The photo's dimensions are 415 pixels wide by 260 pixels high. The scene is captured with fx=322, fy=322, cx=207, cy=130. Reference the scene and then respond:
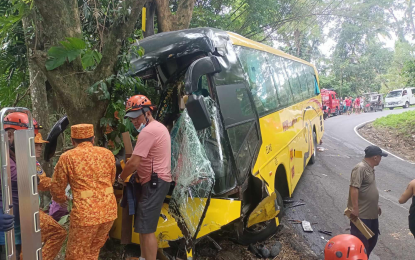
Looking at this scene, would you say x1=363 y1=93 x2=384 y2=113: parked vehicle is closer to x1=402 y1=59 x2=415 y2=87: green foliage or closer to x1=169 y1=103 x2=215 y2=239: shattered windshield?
x1=402 y1=59 x2=415 y2=87: green foliage

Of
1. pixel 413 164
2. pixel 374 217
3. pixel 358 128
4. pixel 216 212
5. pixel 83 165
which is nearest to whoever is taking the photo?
pixel 83 165

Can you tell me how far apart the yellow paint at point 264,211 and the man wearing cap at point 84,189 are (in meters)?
1.72

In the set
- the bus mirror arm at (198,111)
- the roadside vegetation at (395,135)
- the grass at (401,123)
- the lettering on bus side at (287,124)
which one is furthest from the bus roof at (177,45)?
the grass at (401,123)

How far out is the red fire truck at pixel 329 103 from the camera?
26.1 metres

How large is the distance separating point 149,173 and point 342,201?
15.9 ft

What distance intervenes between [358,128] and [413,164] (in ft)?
28.9

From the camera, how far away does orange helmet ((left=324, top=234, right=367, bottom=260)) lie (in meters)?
2.83

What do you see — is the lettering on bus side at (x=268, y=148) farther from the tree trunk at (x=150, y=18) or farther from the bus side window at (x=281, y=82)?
the tree trunk at (x=150, y=18)

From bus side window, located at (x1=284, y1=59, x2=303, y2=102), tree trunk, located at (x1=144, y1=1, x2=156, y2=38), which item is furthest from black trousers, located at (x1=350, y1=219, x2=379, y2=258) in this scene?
tree trunk, located at (x1=144, y1=1, x2=156, y2=38)

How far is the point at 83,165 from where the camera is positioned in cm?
287

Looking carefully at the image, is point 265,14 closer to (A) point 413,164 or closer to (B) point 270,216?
(A) point 413,164

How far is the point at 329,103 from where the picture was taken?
26.5m

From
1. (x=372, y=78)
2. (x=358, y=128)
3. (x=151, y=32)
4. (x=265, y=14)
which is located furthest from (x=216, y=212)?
(x=372, y=78)

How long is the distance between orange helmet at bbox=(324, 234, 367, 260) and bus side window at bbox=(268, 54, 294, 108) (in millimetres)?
3244
